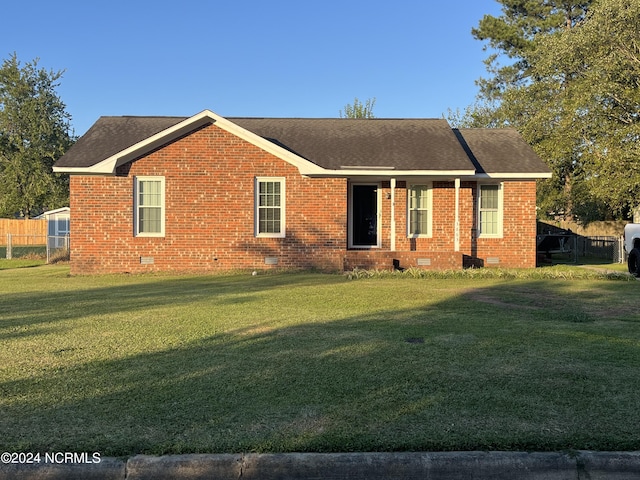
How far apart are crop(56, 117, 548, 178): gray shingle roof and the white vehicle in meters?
2.94

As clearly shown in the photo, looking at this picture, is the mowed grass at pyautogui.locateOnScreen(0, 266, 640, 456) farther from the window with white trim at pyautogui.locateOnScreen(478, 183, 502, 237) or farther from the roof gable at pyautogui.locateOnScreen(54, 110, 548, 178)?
the window with white trim at pyautogui.locateOnScreen(478, 183, 502, 237)

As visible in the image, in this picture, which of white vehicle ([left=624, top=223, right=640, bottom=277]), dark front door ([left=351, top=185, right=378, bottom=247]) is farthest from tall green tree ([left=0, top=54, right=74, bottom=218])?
white vehicle ([left=624, top=223, right=640, bottom=277])

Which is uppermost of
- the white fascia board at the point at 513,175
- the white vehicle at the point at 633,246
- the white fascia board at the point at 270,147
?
the white fascia board at the point at 270,147

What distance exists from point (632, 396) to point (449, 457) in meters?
2.01

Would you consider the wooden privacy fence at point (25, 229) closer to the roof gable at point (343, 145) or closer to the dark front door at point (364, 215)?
the roof gable at point (343, 145)

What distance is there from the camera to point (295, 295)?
10.2 metres

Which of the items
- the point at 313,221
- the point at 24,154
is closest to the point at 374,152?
the point at 313,221

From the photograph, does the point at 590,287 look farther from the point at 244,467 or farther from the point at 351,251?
the point at 244,467

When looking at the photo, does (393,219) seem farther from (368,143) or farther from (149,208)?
Answer: (149,208)

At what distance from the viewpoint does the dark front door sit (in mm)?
16328

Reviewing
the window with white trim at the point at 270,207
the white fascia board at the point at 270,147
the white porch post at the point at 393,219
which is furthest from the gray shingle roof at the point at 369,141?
the window with white trim at the point at 270,207

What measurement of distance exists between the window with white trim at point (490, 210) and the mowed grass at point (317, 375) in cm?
702

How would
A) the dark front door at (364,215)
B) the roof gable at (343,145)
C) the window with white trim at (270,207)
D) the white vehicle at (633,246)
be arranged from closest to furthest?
the white vehicle at (633,246)
the roof gable at (343,145)
the window with white trim at (270,207)
the dark front door at (364,215)

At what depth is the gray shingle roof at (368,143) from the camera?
15.2 metres
